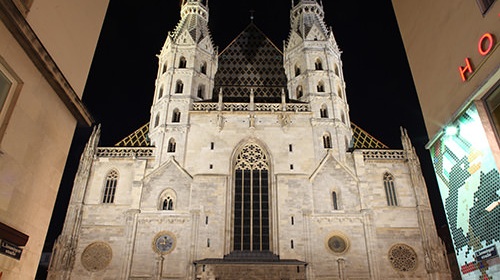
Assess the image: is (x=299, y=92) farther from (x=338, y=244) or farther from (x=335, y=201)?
(x=338, y=244)

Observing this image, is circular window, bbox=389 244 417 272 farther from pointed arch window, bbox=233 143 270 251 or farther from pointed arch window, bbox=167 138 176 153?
pointed arch window, bbox=167 138 176 153

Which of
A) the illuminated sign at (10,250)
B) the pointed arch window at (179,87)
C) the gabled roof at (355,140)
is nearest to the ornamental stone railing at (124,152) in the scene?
the gabled roof at (355,140)

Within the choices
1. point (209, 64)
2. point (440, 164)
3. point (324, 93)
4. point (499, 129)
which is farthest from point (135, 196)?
point (499, 129)

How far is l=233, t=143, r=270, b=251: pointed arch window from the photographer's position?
71.6 ft

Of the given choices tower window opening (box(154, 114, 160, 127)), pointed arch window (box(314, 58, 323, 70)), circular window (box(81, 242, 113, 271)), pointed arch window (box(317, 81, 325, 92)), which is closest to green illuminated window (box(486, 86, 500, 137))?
pointed arch window (box(317, 81, 325, 92))

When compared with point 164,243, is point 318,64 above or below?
above

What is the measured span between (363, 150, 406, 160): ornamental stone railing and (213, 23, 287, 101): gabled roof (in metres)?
9.17

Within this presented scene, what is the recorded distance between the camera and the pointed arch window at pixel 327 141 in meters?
24.6

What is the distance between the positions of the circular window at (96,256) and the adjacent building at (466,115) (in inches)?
715

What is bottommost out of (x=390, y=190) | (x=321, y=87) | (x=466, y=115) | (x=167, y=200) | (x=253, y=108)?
(x=466, y=115)

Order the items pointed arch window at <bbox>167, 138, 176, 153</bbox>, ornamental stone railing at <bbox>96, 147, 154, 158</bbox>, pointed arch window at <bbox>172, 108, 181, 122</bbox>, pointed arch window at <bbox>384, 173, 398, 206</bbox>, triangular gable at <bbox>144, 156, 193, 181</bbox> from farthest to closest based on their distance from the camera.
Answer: pointed arch window at <bbox>172, 108, 181, 122</bbox> → pointed arch window at <bbox>167, 138, 176, 153</bbox> → ornamental stone railing at <bbox>96, 147, 154, 158</bbox> → triangular gable at <bbox>144, 156, 193, 181</bbox> → pointed arch window at <bbox>384, 173, 398, 206</bbox>

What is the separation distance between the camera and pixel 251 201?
899 inches

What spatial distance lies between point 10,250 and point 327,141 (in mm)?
20413

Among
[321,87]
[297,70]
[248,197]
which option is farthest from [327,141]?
[297,70]
